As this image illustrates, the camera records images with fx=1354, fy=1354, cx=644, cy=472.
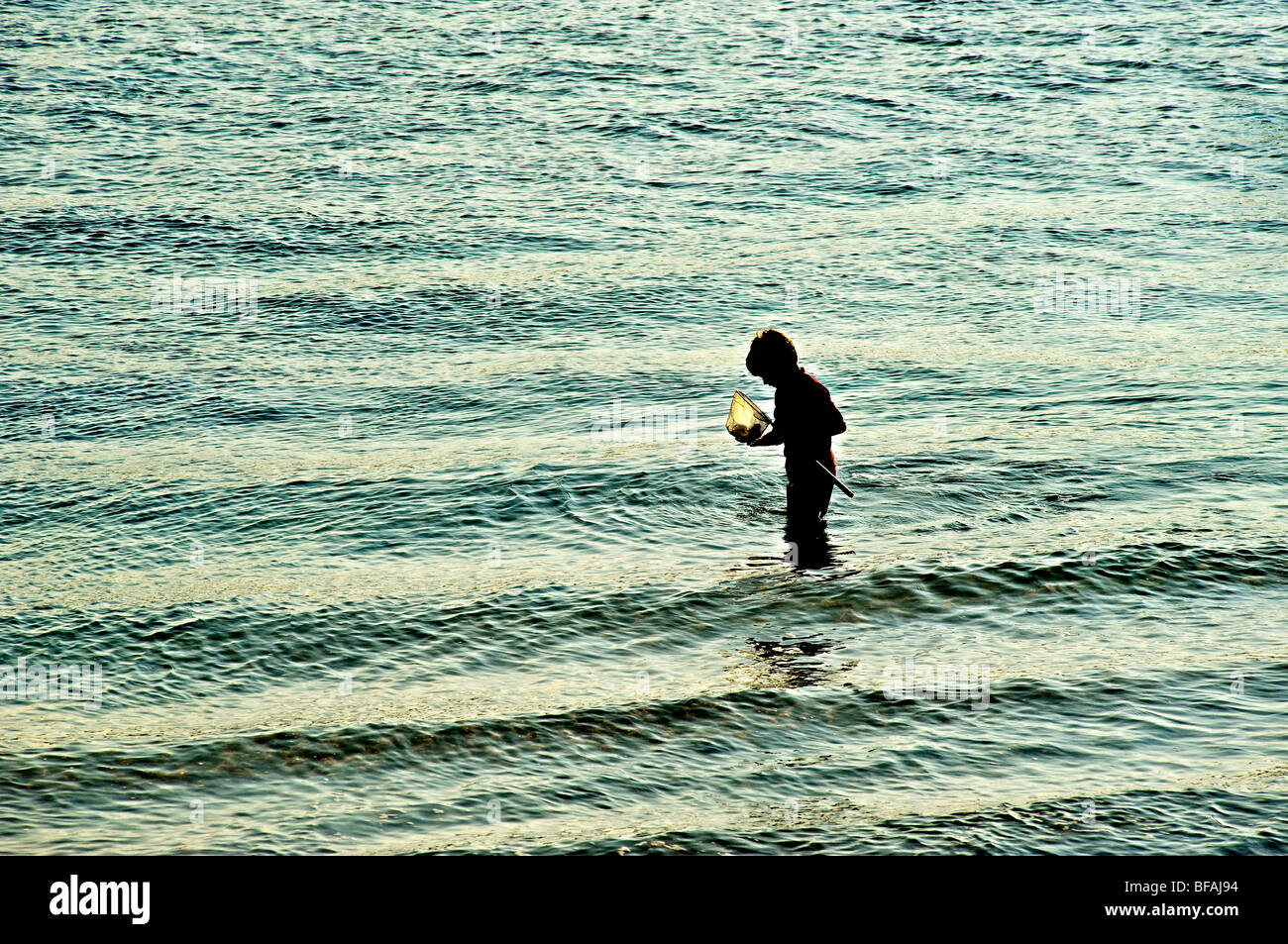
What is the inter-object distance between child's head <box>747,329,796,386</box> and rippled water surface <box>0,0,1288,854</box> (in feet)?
5.11

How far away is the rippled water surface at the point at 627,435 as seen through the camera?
7492mm

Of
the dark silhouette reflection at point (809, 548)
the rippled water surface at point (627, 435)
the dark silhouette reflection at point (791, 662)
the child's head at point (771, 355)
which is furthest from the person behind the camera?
the dark silhouette reflection at point (809, 548)

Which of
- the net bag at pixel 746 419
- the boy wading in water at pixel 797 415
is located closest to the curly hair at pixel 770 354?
the boy wading in water at pixel 797 415

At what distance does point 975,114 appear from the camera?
25.2m

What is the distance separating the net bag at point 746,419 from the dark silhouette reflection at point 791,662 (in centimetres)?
158

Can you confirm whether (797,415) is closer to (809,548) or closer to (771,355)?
(771,355)

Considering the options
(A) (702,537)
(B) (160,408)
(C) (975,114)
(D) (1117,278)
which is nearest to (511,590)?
(A) (702,537)

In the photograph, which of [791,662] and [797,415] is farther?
[797,415]

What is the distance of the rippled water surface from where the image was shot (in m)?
7.49

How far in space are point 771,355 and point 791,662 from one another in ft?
7.12

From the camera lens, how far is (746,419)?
979cm

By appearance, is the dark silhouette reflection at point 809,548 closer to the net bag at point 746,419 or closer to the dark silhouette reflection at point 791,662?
the net bag at point 746,419

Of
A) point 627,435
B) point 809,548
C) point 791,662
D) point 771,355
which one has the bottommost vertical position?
point 791,662

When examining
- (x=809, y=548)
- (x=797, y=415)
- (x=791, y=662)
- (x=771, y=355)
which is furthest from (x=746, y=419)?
(x=791, y=662)
